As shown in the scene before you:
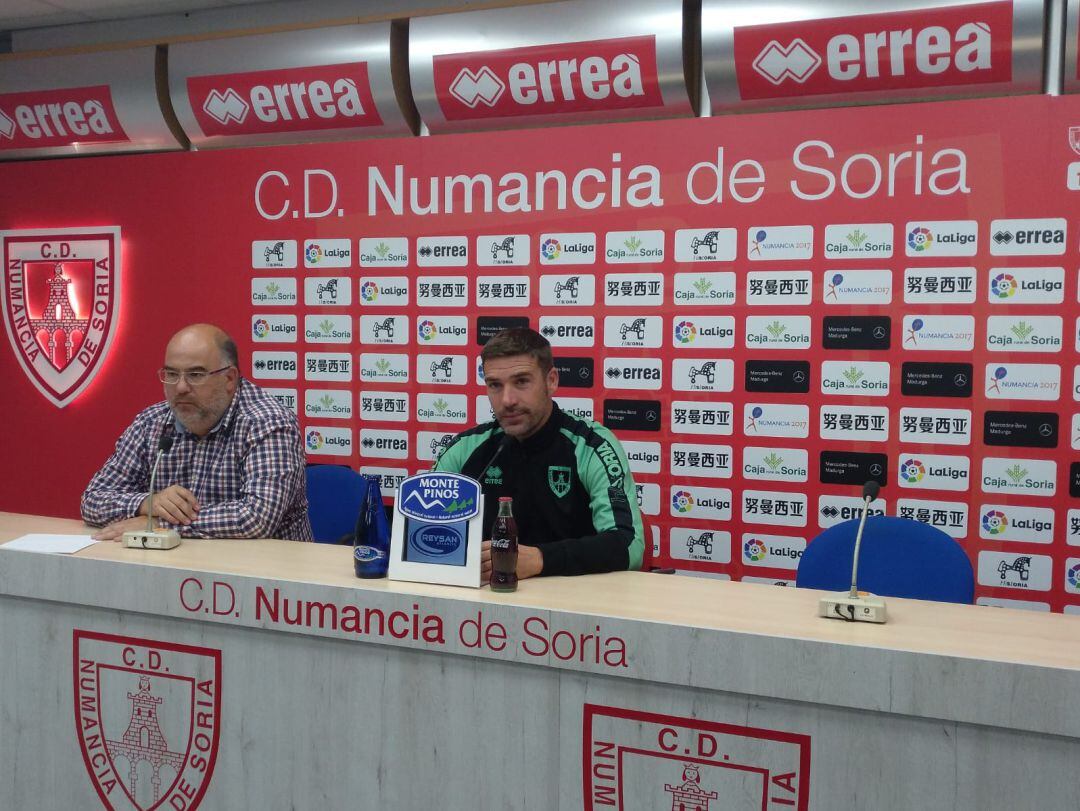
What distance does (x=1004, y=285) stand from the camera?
9.58ft

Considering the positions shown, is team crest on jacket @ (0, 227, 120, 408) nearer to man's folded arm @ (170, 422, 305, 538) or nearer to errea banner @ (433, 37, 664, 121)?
errea banner @ (433, 37, 664, 121)

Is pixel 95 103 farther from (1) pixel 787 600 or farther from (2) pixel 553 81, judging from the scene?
(1) pixel 787 600

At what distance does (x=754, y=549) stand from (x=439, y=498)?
5.68 ft

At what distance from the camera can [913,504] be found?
10.0 ft

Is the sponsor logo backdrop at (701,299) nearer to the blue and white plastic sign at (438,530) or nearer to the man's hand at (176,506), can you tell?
the man's hand at (176,506)

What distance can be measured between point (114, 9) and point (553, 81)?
6.57ft

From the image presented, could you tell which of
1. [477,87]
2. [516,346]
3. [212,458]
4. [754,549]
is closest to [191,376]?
[212,458]

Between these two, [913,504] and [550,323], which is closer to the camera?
[913,504]

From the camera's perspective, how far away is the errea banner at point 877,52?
283cm

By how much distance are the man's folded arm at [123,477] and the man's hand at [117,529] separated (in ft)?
0.48

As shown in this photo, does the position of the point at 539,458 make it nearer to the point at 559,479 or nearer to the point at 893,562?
the point at 559,479

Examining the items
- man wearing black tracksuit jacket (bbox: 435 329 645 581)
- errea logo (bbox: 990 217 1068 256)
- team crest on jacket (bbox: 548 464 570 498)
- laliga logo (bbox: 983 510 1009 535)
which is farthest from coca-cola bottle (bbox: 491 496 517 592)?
errea logo (bbox: 990 217 1068 256)

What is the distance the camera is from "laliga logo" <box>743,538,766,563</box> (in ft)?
10.6

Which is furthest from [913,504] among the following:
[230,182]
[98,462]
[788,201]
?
[98,462]
